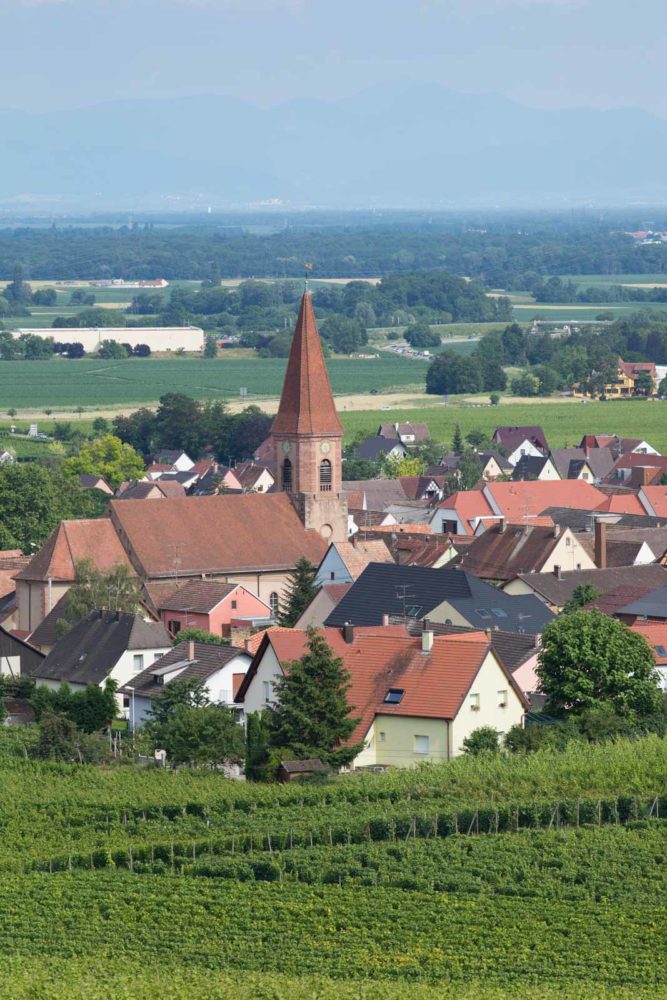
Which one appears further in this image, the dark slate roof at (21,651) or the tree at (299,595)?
the tree at (299,595)

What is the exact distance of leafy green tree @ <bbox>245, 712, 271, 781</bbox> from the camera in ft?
129

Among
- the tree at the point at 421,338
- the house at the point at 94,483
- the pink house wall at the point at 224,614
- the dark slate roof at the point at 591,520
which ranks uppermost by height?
the pink house wall at the point at 224,614

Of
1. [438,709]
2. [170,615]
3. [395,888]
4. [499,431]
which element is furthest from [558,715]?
[499,431]

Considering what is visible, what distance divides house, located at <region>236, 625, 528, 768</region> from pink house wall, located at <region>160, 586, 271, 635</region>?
40.2 ft

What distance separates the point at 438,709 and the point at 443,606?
31.0ft

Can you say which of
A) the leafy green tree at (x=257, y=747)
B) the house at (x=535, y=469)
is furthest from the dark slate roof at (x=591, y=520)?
the leafy green tree at (x=257, y=747)

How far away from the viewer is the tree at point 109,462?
94000 mm

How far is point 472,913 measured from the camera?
29391 millimetres

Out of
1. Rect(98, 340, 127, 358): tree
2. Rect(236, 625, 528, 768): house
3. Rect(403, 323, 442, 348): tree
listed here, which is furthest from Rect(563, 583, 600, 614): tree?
Rect(403, 323, 442, 348): tree

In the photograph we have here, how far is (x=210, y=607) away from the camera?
54.4m

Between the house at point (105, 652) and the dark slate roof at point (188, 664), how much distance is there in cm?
80

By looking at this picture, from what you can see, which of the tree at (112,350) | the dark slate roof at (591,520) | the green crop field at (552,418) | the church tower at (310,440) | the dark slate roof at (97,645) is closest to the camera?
the dark slate roof at (97,645)

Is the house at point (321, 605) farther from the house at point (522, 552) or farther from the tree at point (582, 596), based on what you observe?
the house at point (522, 552)

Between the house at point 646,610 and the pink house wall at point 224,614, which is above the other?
the house at point 646,610
